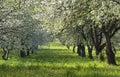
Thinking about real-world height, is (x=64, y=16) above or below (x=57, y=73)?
above

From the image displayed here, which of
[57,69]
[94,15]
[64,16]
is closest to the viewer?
[57,69]

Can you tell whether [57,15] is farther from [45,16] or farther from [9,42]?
[9,42]

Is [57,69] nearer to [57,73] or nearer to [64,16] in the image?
[57,73]

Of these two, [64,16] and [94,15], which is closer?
[94,15]

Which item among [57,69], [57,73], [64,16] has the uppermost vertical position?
[64,16]

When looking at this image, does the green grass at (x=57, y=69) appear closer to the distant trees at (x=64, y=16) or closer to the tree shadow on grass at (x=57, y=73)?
the tree shadow on grass at (x=57, y=73)

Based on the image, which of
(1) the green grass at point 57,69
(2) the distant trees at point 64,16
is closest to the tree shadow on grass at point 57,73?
(1) the green grass at point 57,69

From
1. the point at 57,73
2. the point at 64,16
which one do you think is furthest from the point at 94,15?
the point at 57,73

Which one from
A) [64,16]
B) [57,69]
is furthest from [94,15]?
[57,69]

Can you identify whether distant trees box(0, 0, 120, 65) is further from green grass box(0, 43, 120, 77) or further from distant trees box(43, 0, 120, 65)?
green grass box(0, 43, 120, 77)

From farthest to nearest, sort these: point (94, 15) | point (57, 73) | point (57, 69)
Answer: point (94, 15)
point (57, 69)
point (57, 73)

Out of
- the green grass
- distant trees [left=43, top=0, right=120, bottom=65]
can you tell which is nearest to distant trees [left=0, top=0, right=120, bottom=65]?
distant trees [left=43, top=0, right=120, bottom=65]

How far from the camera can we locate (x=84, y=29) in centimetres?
4738

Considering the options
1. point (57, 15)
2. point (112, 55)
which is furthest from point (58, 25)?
point (112, 55)
